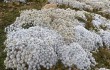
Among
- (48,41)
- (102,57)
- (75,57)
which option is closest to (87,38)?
(102,57)

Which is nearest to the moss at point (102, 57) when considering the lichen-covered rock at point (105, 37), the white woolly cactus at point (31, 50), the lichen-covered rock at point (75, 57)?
the lichen-covered rock at point (105, 37)

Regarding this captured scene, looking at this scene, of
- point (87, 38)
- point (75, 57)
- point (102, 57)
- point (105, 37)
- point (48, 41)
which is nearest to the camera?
point (75, 57)

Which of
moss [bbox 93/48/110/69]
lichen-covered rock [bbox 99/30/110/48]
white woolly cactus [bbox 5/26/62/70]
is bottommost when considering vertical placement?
moss [bbox 93/48/110/69]

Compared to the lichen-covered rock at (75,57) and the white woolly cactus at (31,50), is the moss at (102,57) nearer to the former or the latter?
the lichen-covered rock at (75,57)

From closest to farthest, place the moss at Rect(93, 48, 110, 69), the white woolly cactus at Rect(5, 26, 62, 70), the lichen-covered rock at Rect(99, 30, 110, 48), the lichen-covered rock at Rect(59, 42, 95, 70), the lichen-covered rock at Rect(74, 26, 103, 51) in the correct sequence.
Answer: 1. the white woolly cactus at Rect(5, 26, 62, 70)
2. the lichen-covered rock at Rect(59, 42, 95, 70)
3. the moss at Rect(93, 48, 110, 69)
4. the lichen-covered rock at Rect(74, 26, 103, 51)
5. the lichen-covered rock at Rect(99, 30, 110, 48)

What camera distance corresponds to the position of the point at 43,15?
16531 millimetres

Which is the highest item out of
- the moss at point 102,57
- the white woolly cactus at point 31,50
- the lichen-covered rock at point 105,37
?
the white woolly cactus at point 31,50

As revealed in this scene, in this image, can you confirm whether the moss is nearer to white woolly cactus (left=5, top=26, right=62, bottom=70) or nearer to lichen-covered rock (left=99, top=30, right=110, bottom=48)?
lichen-covered rock (left=99, top=30, right=110, bottom=48)

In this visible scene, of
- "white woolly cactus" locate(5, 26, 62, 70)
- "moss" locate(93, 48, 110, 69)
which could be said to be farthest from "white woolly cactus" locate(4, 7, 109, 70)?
"moss" locate(93, 48, 110, 69)

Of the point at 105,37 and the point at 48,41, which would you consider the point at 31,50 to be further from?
the point at 105,37

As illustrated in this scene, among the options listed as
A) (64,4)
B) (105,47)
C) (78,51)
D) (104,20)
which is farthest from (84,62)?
(64,4)

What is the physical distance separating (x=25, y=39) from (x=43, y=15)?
2991 mm

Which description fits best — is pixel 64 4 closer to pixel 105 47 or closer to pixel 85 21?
pixel 85 21

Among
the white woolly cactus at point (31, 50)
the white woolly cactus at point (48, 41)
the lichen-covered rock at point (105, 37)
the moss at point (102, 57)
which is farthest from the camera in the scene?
the lichen-covered rock at point (105, 37)
